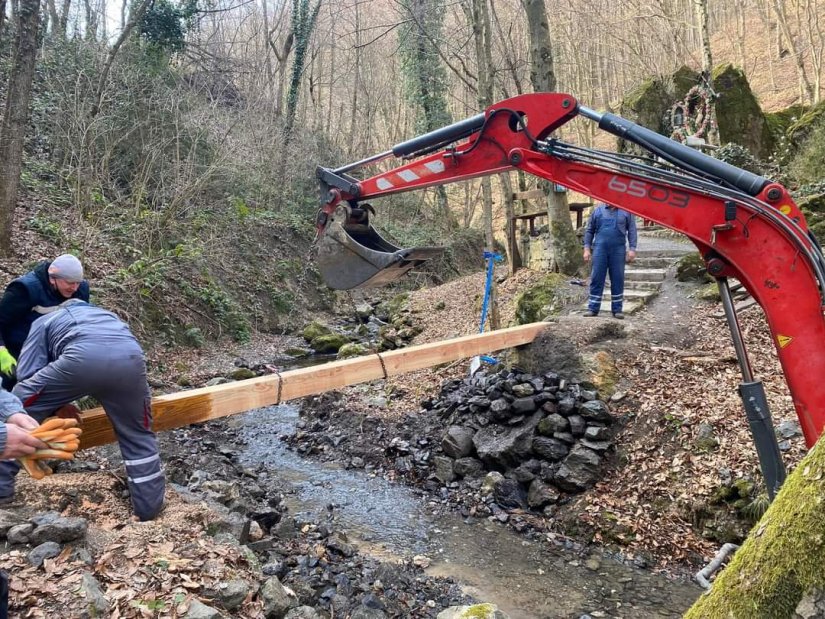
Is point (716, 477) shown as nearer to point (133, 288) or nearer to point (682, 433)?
point (682, 433)

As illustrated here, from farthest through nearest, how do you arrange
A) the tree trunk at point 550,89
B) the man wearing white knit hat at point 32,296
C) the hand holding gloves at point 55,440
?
the tree trunk at point 550,89
the man wearing white knit hat at point 32,296
the hand holding gloves at point 55,440

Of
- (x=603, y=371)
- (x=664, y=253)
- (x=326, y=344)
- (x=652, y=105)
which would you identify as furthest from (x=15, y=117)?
(x=652, y=105)

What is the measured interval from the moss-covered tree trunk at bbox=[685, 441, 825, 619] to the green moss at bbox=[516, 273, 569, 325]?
6.72 metres

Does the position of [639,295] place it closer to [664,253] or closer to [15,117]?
[664,253]

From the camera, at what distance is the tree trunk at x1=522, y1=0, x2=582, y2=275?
923 centimetres

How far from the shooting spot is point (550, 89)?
362 inches

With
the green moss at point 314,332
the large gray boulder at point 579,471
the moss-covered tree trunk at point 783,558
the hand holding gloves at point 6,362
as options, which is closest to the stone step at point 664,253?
the large gray boulder at point 579,471

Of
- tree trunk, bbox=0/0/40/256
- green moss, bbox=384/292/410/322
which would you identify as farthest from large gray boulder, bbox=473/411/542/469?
green moss, bbox=384/292/410/322

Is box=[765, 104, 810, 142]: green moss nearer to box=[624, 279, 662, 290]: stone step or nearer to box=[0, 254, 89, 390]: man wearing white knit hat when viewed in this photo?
box=[624, 279, 662, 290]: stone step

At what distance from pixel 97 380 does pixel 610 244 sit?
231 inches

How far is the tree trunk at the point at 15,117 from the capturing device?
7.62 meters

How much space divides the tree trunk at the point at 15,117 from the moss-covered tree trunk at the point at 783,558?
30.9ft

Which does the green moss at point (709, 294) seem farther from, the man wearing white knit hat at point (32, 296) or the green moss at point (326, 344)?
the man wearing white knit hat at point (32, 296)

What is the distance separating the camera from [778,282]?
3160 millimetres
